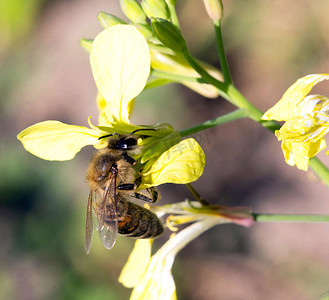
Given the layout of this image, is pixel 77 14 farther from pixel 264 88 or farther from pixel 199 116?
pixel 264 88

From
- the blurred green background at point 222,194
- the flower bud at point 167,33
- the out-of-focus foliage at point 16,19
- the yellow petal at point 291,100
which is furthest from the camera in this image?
the out-of-focus foliage at point 16,19

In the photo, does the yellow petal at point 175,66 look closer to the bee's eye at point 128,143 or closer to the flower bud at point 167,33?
the flower bud at point 167,33

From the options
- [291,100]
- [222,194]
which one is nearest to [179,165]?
[291,100]

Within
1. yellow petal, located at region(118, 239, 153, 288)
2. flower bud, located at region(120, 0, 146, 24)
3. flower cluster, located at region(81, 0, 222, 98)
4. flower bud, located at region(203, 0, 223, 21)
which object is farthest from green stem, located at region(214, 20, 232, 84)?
yellow petal, located at region(118, 239, 153, 288)

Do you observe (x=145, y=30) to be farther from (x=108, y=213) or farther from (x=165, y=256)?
(x=165, y=256)

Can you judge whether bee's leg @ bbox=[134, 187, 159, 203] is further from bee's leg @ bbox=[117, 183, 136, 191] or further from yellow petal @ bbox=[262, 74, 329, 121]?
yellow petal @ bbox=[262, 74, 329, 121]

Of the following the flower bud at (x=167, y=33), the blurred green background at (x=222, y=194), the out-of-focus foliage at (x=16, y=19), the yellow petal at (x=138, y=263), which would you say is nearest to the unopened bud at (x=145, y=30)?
the flower bud at (x=167, y=33)
